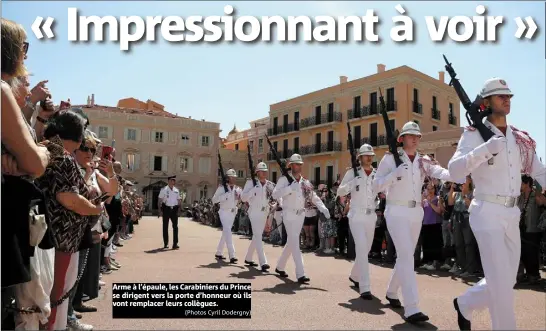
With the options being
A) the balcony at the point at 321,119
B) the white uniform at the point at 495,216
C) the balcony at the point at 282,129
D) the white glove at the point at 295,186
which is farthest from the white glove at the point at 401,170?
the balcony at the point at 282,129

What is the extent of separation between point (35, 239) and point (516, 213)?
417 centimetres

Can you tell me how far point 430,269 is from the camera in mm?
11039

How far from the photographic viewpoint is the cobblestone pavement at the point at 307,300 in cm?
531

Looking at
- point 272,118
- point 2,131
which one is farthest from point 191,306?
point 272,118

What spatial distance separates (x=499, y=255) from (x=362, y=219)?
3373 mm

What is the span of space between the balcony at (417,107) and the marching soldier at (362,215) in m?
34.4

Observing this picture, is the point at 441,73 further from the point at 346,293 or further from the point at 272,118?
the point at 346,293

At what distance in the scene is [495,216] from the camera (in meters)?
4.46

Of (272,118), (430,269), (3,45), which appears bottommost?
(430,269)

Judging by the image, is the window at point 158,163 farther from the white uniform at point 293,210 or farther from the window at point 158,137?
the white uniform at point 293,210

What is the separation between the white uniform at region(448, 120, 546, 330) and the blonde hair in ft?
13.0

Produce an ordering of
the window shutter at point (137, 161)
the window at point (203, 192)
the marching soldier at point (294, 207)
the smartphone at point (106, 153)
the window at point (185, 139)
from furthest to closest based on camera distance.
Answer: the window at point (203, 192) < the window at point (185, 139) < the window shutter at point (137, 161) < the marching soldier at point (294, 207) < the smartphone at point (106, 153)

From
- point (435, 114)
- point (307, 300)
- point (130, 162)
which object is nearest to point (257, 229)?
point (307, 300)

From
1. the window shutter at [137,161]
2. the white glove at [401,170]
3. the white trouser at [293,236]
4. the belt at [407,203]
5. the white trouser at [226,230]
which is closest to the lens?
the belt at [407,203]
